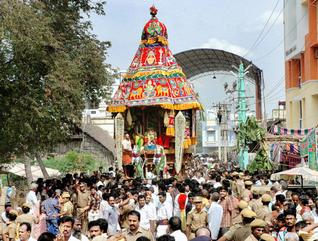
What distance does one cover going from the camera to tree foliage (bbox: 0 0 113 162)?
14.4 metres

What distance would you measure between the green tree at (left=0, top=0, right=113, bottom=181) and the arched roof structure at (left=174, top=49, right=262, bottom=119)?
25.2 metres

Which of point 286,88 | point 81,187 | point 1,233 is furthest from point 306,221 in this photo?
point 286,88

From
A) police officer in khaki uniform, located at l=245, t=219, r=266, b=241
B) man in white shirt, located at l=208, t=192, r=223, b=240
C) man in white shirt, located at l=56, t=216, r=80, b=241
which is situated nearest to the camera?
police officer in khaki uniform, located at l=245, t=219, r=266, b=241

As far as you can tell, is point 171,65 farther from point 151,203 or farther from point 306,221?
point 306,221

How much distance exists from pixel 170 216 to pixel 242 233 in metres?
4.54

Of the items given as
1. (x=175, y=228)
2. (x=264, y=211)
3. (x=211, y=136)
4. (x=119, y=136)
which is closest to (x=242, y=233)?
(x=175, y=228)

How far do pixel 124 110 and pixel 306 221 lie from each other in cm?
1747

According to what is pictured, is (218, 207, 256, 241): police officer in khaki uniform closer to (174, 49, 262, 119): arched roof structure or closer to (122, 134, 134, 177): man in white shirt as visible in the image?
(122, 134, 134, 177): man in white shirt

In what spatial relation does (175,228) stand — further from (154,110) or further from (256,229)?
(154,110)

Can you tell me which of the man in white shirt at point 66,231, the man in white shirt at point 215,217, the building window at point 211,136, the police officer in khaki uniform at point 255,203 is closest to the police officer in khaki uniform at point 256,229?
the man in white shirt at point 66,231

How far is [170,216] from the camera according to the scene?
37.2 ft

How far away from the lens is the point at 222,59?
46406mm

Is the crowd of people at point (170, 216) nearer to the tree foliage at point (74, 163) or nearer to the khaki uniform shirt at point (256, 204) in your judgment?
the khaki uniform shirt at point (256, 204)

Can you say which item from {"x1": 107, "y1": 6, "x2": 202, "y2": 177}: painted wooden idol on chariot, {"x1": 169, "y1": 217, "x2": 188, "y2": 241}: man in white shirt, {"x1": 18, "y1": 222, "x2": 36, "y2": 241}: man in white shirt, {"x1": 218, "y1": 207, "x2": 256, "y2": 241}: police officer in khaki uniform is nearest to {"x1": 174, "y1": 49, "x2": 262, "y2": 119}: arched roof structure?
{"x1": 107, "y1": 6, "x2": 202, "y2": 177}: painted wooden idol on chariot
